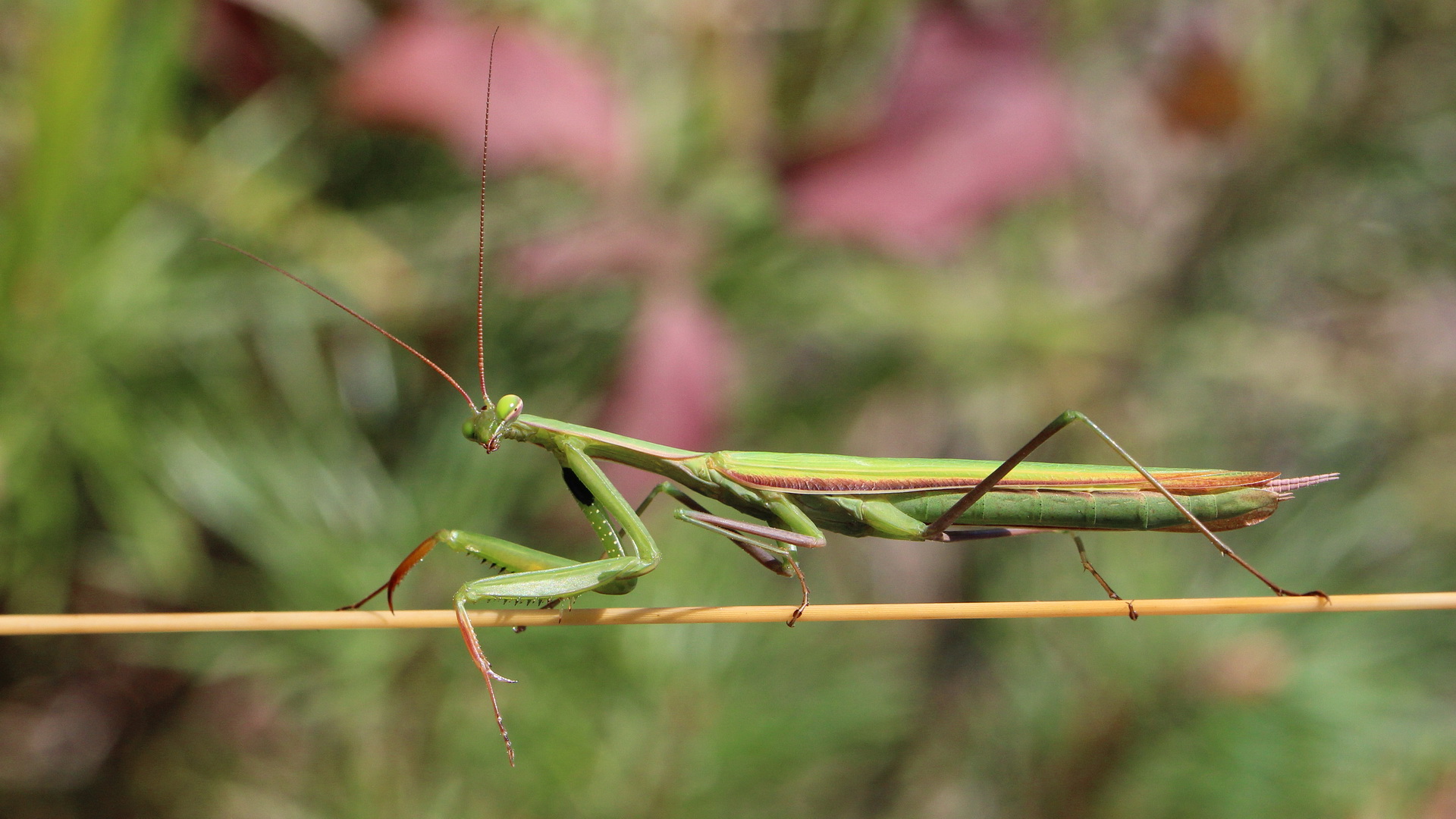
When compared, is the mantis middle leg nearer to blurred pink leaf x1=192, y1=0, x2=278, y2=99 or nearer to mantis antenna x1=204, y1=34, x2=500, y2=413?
mantis antenna x1=204, y1=34, x2=500, y2=413

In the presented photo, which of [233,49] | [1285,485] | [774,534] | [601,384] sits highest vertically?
[233,49]

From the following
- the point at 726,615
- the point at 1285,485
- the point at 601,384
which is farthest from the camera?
the point at 601,384

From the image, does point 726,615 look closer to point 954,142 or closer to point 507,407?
point 507,407

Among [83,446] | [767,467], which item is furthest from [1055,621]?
[83,446]

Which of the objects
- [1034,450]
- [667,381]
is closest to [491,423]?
[667,381]

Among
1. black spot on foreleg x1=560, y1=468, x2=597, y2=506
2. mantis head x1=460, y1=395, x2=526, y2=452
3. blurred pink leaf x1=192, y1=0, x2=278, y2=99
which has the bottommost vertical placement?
black spot on foreleg x1=560, y1=468, x2=597, y2=506

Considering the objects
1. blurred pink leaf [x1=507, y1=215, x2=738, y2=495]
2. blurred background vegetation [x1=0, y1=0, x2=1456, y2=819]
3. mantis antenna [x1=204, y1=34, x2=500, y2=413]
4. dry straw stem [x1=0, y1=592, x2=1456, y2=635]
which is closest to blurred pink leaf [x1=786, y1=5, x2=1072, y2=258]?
blurred background vegetation [x1=0, y1=0, x2=1456, y2=819]

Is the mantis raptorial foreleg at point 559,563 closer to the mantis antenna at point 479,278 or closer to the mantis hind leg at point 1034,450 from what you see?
the mantis antenna at point 479,278
